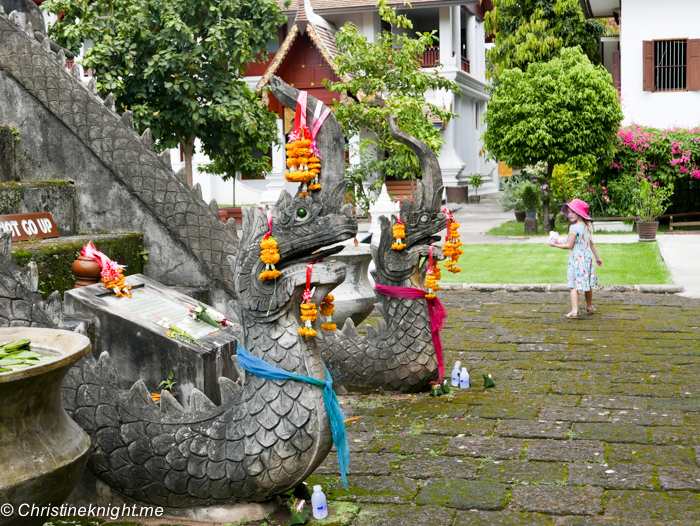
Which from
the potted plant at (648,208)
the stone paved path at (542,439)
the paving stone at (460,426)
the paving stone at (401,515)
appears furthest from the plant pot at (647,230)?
the paving stone at (401,515)

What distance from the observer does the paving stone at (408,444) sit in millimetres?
4777

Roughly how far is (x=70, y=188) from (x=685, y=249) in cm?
1170

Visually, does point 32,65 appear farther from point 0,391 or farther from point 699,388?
point 699,388

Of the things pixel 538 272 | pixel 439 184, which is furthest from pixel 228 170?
pixel 439 184

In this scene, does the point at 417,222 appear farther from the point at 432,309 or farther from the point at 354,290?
the point at 354,290

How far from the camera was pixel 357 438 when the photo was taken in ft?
16.5

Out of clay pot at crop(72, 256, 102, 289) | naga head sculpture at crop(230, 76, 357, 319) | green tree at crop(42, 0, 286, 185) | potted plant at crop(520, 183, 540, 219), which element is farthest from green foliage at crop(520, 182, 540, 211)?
naga head sculpture at crop(230, 76, 357, 319)

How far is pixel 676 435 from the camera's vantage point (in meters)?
4.94

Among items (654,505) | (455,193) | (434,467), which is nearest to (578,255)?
(434,467)

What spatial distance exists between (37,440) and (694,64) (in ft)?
66.4

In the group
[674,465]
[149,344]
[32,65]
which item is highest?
[32,65]

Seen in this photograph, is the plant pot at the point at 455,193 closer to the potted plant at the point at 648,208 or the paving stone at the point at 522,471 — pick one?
the potted plant at the point at 648,208

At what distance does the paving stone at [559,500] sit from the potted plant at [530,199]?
1491 cm

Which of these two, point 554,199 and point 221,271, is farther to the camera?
point 554,199
